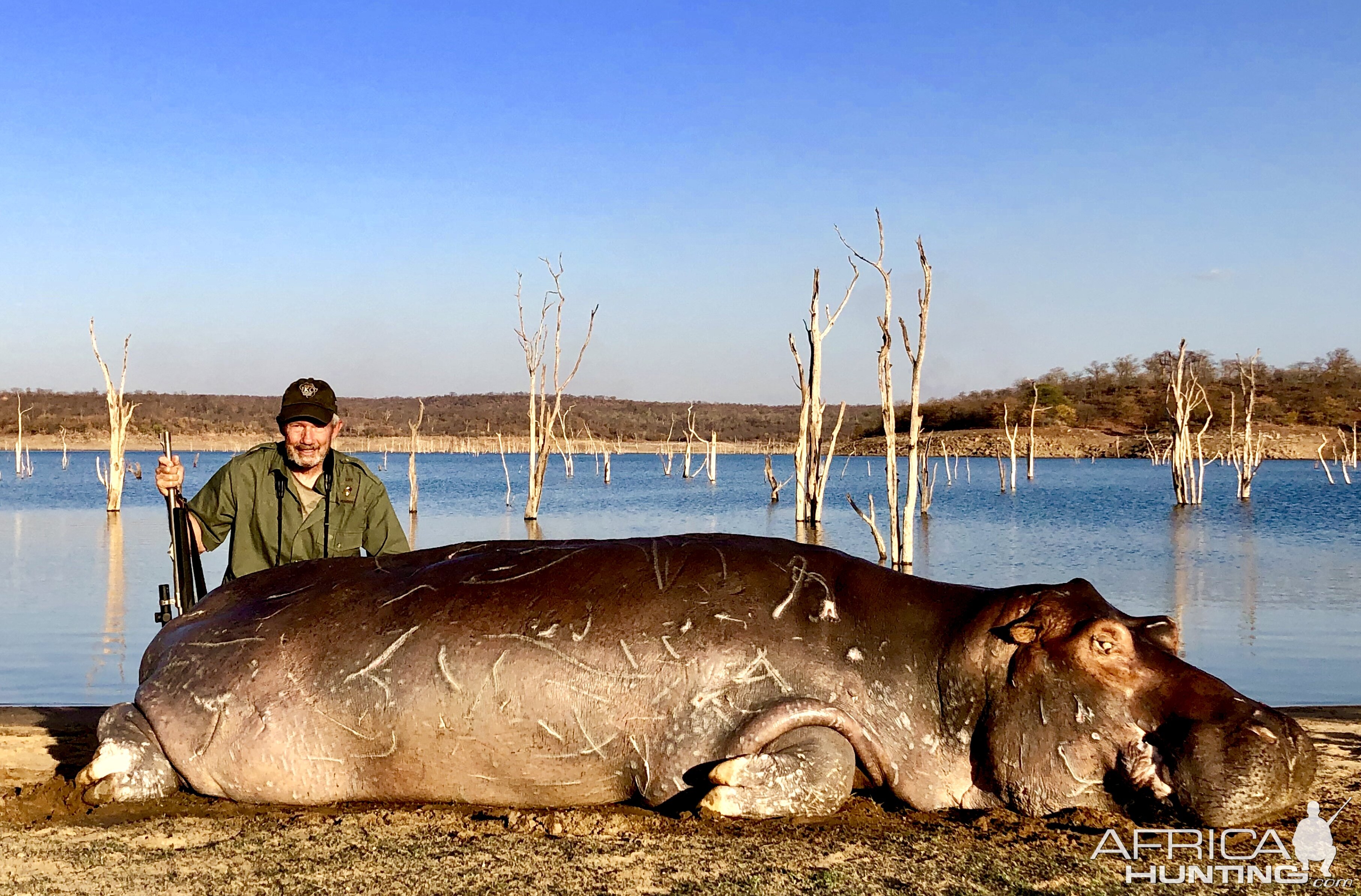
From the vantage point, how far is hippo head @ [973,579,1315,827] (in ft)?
13.9

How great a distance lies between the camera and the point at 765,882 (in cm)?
382

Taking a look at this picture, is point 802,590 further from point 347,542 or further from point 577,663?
point 347,542

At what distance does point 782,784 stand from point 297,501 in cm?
359

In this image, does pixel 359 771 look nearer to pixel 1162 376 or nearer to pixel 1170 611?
pixel 1170 611

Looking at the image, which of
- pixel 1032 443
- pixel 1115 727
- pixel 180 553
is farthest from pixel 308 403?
pixel 1032 443

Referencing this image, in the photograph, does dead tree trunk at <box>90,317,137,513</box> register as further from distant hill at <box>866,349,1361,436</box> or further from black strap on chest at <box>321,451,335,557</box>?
distant hill at <box>866,349,1361,436</box>

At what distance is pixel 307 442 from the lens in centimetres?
640

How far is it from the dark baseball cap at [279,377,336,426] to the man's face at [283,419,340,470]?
29mm

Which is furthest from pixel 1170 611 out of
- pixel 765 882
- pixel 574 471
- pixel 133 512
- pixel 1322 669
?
pixel 574 471

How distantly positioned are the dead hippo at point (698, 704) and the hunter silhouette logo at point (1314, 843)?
14cm

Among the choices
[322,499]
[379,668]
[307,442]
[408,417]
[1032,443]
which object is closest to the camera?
[379,668]

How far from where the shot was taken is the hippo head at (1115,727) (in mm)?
4246

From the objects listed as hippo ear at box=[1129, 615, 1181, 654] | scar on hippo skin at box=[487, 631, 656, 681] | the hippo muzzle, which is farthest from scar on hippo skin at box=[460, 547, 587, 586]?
the hippo muzzle

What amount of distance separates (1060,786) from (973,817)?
369 mm
